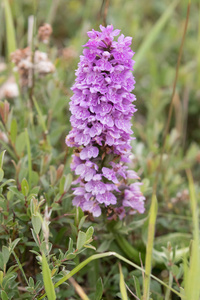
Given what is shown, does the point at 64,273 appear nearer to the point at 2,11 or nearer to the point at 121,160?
the point at 121,160

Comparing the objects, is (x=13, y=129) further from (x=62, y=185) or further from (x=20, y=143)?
(x=62, y=185)

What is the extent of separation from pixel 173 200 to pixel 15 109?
1.02 metres

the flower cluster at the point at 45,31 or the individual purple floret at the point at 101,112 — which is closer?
the individual purple floret at the point at 101,112

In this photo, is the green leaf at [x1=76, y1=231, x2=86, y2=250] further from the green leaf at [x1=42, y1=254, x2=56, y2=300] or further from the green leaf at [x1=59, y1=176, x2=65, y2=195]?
the green leaf at [x1=59, y1=176, x2=65, y2=195]

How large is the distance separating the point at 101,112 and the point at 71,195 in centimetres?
41

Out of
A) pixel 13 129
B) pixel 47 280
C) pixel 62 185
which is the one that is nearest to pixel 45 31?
pixel 13 129

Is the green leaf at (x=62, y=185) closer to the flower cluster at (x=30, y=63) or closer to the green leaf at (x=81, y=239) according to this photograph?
the green leaf at (x=81, y=239)

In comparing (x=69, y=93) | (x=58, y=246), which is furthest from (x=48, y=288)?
(x=69, y=93)

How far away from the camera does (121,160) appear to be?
138cm

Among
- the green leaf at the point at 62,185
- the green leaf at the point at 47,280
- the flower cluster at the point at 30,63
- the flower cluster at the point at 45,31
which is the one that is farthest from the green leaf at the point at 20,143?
the green leaf at the point at 47,280

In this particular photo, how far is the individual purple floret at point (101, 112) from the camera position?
1.19 meters

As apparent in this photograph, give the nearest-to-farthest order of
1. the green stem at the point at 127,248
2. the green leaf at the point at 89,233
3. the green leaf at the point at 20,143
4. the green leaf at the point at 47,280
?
the green leaf at the point at 47,280 < the green leaf at the point at 89,233 < the green stem at the point at 127,248 < the green leaf at the point at 20,143

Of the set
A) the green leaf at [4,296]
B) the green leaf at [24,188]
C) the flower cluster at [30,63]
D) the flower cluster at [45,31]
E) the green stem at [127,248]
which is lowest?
the green leaf at [4,296]

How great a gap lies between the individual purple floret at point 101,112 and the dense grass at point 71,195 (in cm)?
13
